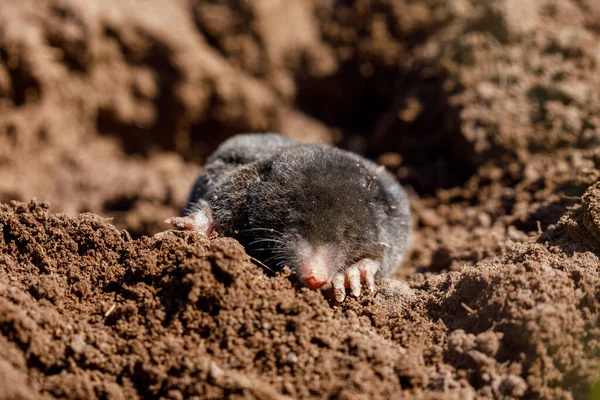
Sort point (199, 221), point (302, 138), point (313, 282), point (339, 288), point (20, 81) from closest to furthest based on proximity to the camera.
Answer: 1. point (313, 282)
2. point (339, 288)
3. point (199, 221)
4. point (20, 81)
5. point (302, 138)

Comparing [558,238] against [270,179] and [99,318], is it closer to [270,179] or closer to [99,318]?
[270,179]

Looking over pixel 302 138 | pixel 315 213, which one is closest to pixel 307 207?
pixel 315 213

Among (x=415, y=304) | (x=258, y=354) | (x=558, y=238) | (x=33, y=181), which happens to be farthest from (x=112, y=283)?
(x=33, y=181)

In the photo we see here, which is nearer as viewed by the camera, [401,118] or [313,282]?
[313,282]

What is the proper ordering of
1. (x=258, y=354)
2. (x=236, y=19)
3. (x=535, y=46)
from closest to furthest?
(x=258, y=354), (x=535, y=46), (x=236, y=19)

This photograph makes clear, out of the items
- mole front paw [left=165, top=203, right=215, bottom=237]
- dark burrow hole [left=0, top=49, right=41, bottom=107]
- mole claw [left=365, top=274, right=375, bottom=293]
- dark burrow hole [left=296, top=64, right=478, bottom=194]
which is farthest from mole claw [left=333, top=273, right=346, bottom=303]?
dark burrow hole [left=0, top=49, right=41, bottom=107]

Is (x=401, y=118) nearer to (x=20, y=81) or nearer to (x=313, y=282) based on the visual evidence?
(x=313, y=282)

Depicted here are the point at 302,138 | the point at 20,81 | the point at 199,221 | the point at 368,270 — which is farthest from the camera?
the point at 302,138
